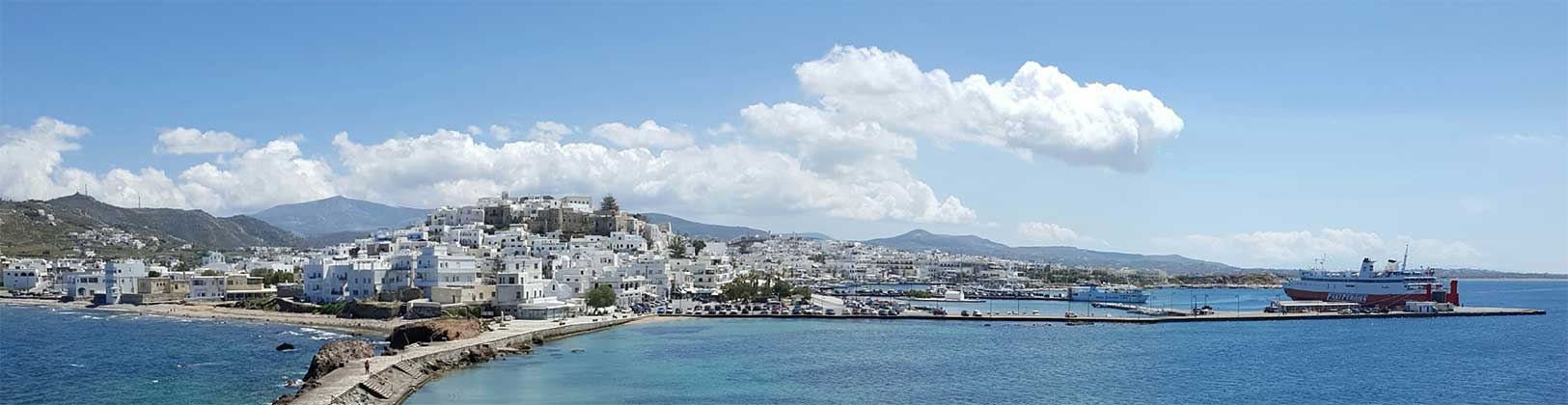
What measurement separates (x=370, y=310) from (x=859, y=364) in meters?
27.4

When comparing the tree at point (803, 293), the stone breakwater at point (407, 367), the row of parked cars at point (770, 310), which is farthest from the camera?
the tree at point (803, 293)

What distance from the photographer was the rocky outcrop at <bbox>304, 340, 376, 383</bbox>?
30.3 m

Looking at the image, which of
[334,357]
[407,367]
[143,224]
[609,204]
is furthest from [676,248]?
[143,224]

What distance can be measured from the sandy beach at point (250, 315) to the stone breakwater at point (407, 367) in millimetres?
6990

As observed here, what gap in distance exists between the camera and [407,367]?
3111 cm

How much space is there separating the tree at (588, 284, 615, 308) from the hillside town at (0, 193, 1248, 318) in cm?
51

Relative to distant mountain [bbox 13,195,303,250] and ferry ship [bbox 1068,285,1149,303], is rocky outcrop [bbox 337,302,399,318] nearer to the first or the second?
ferry ship [bbox 1068,285,1149,303]

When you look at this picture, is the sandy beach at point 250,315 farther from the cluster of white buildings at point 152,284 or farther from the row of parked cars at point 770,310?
the row of parked cars at point 770,310

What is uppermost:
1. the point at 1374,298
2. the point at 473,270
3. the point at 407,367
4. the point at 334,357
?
the point at 473,270

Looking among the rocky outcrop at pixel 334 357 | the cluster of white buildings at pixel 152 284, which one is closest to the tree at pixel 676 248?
the cluster of white buildings at pixel 152 284

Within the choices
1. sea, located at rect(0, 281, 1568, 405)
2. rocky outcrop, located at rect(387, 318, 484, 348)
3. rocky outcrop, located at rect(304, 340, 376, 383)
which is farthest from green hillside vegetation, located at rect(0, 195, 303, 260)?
rocky outcrop, located at rect(304, 340, 376, 383)

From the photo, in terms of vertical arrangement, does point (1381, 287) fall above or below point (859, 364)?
above

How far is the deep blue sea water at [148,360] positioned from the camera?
29312mm

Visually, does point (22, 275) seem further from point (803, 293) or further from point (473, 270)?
point (803, 293)
